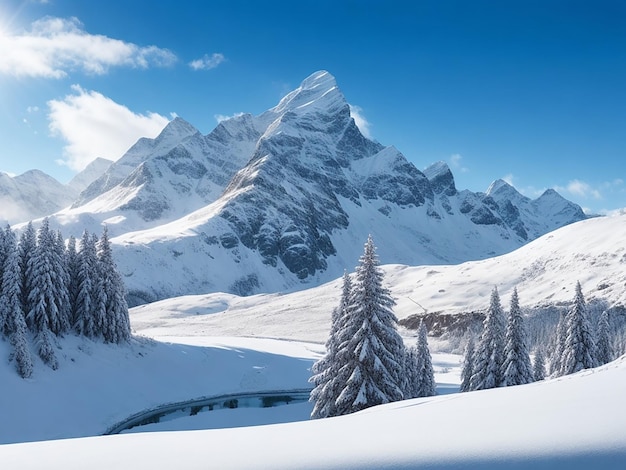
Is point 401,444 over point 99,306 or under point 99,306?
under

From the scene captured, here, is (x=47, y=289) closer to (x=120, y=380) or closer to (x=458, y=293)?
(x=120, y=380)

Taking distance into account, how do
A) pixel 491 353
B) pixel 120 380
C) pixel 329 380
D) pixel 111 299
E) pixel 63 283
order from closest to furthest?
pixel 329 380, pixel 491 353, pixel 120 380, pixel 63 283, pixel 111 299

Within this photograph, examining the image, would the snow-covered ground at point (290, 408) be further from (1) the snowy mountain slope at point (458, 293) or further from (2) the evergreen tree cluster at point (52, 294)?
(2) the evergreen tree cluster at point (52, 294)

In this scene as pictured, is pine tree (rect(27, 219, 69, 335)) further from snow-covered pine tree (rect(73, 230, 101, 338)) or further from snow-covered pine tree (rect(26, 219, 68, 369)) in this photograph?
snow-covered pine tree (rect(73, 230, 101, 338))

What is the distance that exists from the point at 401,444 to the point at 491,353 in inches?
1076

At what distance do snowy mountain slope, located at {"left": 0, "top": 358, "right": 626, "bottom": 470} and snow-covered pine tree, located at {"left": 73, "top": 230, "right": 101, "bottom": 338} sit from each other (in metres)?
43.6

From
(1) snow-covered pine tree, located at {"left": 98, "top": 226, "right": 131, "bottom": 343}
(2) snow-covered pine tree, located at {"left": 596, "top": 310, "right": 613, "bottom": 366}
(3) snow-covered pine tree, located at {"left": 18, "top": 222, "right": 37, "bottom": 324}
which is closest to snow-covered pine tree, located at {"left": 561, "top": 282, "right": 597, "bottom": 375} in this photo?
(2) snow-covered pine tree, located at {"left": 596, "top": 310, "right": 613, "bottom": 366}

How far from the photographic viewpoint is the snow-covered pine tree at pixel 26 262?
41.0 meters

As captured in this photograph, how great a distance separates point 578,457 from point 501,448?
0.72m

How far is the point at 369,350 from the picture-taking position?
65.1 feet

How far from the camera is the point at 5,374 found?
110 ft

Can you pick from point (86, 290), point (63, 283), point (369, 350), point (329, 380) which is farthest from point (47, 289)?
point (369, 350)

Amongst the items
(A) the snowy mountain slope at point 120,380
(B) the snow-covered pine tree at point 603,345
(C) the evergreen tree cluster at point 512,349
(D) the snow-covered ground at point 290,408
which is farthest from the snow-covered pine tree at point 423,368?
(A) the snowy mountain slope at point 120,380

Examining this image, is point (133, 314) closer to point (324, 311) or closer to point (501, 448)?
point (324, 311)
